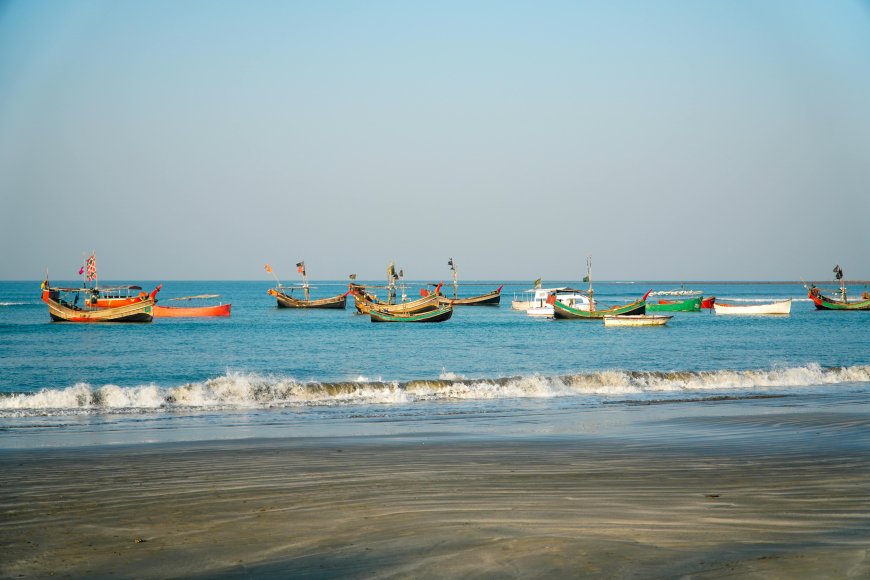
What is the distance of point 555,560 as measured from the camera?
6059 millimetres

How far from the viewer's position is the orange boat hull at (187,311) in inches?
2621

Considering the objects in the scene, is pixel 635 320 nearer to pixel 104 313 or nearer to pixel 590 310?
pixel 590 310

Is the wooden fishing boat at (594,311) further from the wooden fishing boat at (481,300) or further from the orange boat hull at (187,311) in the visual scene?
the wooden fishing boat at (481,300)

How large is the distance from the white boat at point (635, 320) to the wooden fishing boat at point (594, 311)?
2140 millimetres

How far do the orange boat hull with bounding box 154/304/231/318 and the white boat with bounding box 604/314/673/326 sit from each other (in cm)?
3488

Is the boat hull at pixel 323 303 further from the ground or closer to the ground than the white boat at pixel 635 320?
closer to the ground

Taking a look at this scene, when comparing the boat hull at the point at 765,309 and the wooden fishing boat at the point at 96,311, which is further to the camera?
the boat hull at the point at 765,309

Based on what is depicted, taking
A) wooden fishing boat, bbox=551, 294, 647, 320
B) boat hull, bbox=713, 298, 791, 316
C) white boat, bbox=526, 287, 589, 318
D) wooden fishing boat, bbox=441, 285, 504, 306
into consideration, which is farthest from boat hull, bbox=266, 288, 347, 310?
boat hull, bbox=713, 298, 791, 316

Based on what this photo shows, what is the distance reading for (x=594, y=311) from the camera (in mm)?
59875

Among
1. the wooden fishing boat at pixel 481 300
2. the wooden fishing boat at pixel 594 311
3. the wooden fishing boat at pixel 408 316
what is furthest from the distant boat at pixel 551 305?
the wooden fishing boat at pixel 481 300

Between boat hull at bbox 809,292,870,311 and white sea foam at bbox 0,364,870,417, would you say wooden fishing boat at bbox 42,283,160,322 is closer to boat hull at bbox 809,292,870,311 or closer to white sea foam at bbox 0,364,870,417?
white sea foam at bbox 0,364,870,417

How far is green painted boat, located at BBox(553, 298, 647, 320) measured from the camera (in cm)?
5766

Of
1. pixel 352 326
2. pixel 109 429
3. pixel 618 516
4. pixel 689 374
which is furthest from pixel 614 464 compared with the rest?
pixel 352 326

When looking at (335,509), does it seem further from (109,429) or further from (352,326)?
(352,326)
